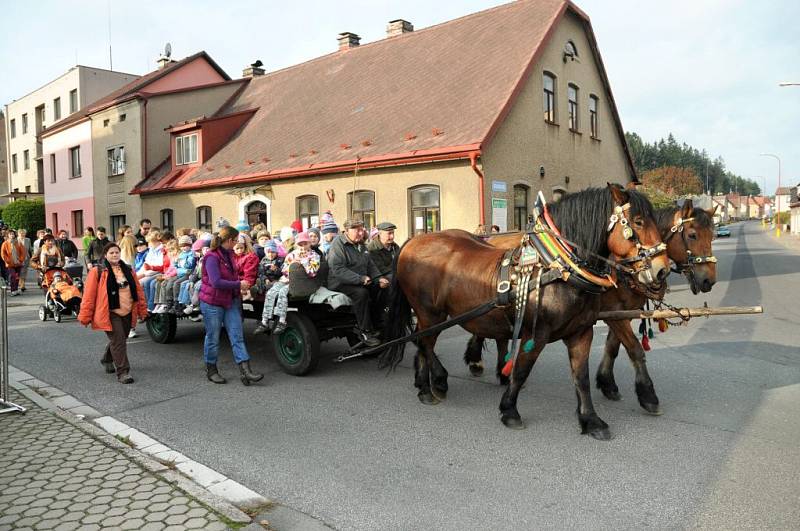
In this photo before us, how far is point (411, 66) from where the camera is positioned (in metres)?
19.6

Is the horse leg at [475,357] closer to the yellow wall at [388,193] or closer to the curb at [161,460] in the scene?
the curb at [161,460]

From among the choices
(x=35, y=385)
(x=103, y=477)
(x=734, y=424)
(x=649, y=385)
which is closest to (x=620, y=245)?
(x=649, y=385)

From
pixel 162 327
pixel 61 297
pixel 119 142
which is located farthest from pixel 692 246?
pixel 119 142

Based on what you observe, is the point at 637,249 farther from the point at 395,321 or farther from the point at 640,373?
the point at 395,321

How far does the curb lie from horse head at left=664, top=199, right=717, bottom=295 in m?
4.23

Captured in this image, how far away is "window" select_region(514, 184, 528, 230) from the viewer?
54.5 feet

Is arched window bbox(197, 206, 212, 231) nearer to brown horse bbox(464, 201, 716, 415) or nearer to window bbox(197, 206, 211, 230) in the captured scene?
window bbox(197, 206, 211, 230)

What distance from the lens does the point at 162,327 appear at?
8734 millimetres

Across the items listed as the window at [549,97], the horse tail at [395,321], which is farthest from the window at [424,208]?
the horse tail at [395,321]

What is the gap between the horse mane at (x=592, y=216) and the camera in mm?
4609

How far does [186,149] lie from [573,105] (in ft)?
47.6

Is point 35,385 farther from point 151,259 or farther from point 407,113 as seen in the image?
point 407,113

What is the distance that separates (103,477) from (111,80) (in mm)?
39270

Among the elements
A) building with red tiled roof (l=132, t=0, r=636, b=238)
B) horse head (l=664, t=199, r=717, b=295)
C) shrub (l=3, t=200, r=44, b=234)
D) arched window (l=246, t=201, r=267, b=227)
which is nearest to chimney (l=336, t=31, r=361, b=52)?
building with red tiled roof (l=132, t=0, r=636, b=238)
